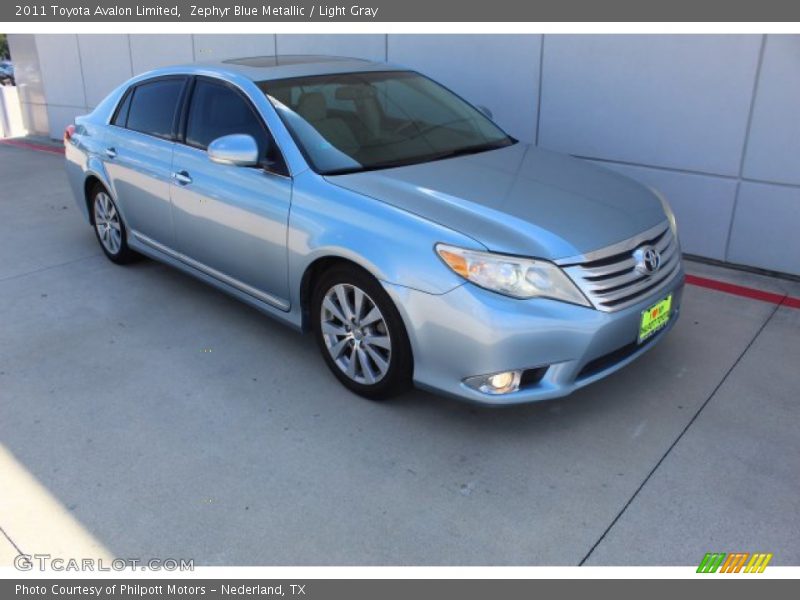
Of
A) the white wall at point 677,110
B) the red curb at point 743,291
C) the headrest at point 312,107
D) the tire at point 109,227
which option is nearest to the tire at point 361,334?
the headrest at point 312,107

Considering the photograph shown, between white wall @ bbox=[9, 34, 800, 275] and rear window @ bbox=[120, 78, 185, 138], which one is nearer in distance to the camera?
rear window @ bbox=[120, 78, 185, 138]

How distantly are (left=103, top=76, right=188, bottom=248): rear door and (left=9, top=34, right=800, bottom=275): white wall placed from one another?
276cm

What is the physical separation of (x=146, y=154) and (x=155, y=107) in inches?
13.7

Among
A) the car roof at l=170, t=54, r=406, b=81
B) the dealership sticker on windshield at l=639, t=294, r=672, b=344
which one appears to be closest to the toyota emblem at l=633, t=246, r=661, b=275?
the dealership sticker on windshield at l=639, t=294, r=672, b=344

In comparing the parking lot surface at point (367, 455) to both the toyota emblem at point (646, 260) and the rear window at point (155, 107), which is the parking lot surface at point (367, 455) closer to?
the toyota emblem at point (646, 260)

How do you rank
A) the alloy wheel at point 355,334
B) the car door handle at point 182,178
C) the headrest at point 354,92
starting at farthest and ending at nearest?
the car door handle at point 182,178 < the headrest at point 354,92 < the alloy wheel at point 355,334

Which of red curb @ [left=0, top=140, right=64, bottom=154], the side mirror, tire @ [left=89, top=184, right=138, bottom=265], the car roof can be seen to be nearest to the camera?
the side mirror

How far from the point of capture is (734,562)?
8.58ft

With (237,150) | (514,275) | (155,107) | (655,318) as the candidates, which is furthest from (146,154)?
(655,318)

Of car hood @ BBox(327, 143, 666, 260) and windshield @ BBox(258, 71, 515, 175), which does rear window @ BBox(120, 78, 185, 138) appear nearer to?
windshield @ BBox(258, 71, 515, 175)

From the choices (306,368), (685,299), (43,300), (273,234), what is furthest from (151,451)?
(685,299)

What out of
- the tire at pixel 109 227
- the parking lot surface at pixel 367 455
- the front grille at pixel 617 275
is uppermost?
the front grille at pixel 617 275

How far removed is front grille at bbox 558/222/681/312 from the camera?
313 cm

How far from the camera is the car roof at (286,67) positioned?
430 cm
